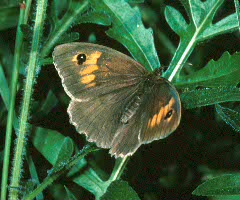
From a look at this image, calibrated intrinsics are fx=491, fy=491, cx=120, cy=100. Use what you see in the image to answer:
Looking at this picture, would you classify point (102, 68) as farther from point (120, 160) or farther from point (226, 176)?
point (226, 176)

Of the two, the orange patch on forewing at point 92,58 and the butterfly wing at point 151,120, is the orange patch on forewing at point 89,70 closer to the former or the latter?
the orange patch on forewing at point 92,58

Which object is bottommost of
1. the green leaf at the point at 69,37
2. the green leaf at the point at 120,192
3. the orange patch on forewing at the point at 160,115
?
the green leaf at the point at 120,192

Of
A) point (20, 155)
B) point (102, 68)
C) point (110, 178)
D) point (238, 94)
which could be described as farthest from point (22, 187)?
point (238, 94)

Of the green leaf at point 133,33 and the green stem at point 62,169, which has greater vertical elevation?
the green leaf at point 133,33

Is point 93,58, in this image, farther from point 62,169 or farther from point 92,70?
point 62,169

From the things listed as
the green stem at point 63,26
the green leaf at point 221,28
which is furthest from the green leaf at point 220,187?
the green stem at point 63,26

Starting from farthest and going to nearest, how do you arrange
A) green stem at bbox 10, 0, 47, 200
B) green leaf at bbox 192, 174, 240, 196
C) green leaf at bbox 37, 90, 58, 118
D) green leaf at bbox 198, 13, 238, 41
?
green leaf at bbox 37, 90, 58, 118 < green leaf at bbox 198, 13, 238, 41 < green stem at bbox 10, 0, 47, 200 < green leaf at bbox 192, 174, 240, 196

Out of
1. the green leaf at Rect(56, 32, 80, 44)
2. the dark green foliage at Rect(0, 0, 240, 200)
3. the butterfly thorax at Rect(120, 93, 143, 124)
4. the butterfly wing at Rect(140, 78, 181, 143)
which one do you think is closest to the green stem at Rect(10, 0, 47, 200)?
the dark green foliage at Rect(0, 0, 240, 200)

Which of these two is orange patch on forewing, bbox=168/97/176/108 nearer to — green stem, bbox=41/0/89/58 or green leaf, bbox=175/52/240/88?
green leaf, bbox=175/52/240/88
